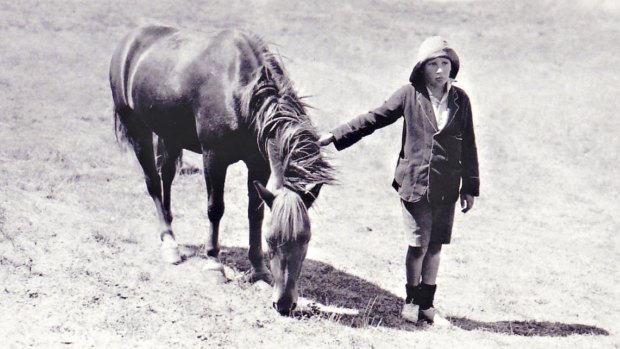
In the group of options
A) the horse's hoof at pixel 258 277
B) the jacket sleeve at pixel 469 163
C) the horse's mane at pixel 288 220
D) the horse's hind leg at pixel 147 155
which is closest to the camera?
the horse's mane at pixel 288 220

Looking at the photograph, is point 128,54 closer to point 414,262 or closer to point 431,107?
point 431,107

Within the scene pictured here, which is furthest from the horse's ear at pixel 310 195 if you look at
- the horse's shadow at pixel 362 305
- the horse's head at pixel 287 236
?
the horse's shadow at pixel 362 305

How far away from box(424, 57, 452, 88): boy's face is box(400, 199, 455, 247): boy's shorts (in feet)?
2.83

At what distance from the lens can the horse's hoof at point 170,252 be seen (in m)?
5.51

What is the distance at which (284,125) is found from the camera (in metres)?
4.21

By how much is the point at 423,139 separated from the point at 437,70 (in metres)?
0.49

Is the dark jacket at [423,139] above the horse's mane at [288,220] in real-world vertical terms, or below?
above

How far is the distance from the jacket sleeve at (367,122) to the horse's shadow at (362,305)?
1.30m

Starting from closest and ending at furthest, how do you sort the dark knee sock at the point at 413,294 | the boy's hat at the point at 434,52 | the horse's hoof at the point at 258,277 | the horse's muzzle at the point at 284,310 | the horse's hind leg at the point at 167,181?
1. the horse's muzzle at the point at 284,310
2. the boy's hat at the point at 434,52
3. the dark knee sock at the point at 413,294
4. the horse's hoof at the point at 258,277
5. the horse's hind leg at the point at 167,181

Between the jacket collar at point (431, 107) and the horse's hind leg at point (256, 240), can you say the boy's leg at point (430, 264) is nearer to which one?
the jacket collar at point (431, 107)

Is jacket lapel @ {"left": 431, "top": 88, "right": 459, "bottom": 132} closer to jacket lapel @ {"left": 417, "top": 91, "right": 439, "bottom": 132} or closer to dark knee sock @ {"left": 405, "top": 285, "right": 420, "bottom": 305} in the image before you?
jacket lapel @ {"left": 417, "top": 91, "right": 439, "bottom": 132}

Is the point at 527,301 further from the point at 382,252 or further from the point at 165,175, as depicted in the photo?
the point at 165,175

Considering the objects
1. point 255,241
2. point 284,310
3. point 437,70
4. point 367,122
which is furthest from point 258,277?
point 437,70

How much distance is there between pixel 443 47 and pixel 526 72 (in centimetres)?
1624
